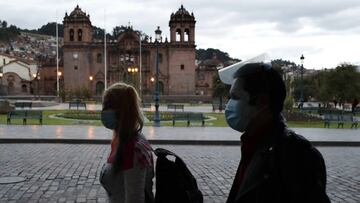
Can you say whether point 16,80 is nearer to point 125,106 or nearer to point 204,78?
point 204,78

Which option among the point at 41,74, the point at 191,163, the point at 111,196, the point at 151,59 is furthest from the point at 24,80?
the point at 111,196

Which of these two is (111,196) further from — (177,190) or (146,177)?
(177,190)

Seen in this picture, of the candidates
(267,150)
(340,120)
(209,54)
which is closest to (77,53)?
(340,120)

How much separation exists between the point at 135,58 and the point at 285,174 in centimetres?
8223

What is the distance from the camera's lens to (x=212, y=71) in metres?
94.0

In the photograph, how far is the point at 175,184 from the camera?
2875 mm

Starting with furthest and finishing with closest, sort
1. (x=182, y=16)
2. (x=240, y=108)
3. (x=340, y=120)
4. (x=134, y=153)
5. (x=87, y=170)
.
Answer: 1. (x=182, y=16)
2. (x=340, y=120)
3. (x=87, y=170)
4. (x=134, y=153)
5. (x=240, y=108)

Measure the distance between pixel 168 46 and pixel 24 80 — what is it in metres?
31.7

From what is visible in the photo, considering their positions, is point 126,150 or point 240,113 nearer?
point 240,113

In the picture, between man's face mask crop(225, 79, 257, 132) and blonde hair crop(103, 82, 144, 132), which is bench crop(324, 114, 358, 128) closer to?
blonde hair crop(103, 82, 144, 132)

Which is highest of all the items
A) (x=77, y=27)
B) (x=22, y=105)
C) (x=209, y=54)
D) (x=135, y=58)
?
(x=209, y=54)

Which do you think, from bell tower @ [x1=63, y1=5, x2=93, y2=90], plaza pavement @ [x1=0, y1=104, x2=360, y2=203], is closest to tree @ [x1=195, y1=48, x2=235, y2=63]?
bell tower @ [x1=63, y1=5, x2=93, y2=90]

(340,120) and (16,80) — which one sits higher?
(16,80)

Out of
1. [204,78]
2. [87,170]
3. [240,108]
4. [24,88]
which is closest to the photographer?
[240,108]
